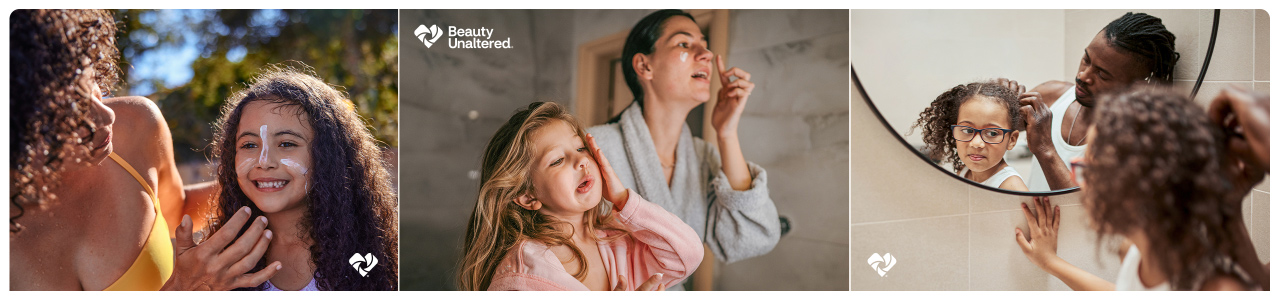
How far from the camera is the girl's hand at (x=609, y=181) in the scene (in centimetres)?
160

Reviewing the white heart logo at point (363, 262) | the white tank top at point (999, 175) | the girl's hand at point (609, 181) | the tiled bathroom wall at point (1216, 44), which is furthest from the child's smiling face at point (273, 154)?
the tiled bathroom wall at point (1216, 44)

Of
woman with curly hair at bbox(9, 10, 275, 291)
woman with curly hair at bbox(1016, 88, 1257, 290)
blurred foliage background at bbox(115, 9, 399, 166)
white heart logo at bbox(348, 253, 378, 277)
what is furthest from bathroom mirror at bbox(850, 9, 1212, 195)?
woman with curly hair at bbox(9, 10, 275, 291)

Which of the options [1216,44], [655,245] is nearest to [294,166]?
[655,245]

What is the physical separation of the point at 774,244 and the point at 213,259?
1.22 metres

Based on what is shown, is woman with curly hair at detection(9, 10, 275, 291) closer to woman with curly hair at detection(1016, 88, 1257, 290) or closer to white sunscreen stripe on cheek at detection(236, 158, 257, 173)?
white sunscreen stripe on cheek at detection(236, 158, 257, 173)

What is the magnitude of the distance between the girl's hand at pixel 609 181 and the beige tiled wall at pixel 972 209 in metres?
0.53

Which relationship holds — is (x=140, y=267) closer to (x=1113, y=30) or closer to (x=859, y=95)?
(x=859, y=95)

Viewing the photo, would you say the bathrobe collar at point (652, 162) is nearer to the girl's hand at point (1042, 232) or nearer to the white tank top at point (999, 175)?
the white tank top at point (999, 175)

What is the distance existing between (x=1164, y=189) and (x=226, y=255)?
1788 millimetres

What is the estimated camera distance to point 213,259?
1592 mm

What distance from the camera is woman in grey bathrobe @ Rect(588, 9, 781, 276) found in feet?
5.27

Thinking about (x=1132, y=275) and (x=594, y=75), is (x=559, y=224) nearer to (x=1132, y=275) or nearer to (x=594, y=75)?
(x=594, y=75)
